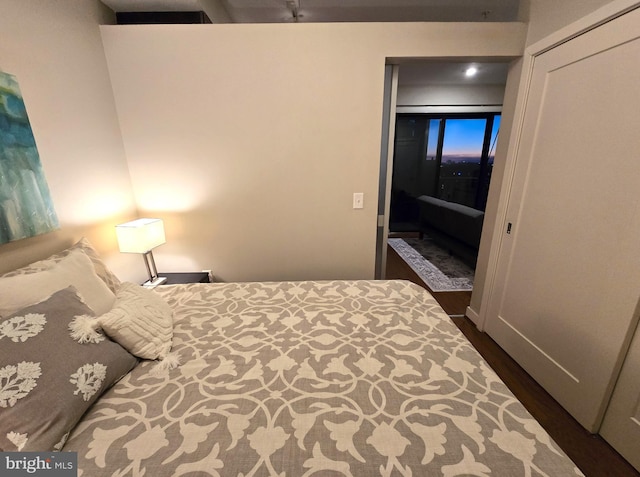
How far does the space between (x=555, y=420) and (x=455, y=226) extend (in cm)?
249

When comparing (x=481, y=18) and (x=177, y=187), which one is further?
(x=481, y=18)

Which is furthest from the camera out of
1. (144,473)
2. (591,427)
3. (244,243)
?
(244,243)

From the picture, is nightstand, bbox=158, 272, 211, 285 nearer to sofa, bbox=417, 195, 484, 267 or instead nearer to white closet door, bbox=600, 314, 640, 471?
white closet door, bbox=600, 314, 640, 471

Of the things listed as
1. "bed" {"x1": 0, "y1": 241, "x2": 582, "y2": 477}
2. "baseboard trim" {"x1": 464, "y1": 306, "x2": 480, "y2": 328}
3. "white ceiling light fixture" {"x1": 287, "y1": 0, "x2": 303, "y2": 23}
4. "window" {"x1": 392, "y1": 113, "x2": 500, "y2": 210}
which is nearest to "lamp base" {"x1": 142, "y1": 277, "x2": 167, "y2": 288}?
"bed" {"x1": 0, "y1": 241, "x2": 582, "y2": 477}

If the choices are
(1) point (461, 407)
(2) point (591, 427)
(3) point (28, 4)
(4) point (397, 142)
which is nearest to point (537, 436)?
(1) point (461, 407)

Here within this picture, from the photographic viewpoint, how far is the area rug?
3164 mm

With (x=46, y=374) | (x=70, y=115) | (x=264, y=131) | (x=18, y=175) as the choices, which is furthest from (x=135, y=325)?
(x=264, y=131)

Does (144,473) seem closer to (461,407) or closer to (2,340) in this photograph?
(2,340)

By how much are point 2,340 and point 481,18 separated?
12.7 feet

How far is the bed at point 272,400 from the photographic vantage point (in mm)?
735

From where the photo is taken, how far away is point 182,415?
2.89 feet

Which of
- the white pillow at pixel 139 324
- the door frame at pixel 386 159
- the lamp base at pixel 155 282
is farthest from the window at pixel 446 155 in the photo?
the white pillow at pixel 139 324

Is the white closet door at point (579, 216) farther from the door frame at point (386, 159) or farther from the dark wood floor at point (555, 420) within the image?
the door frame at point (386, 159)

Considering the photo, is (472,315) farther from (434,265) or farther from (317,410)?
(317,410)
